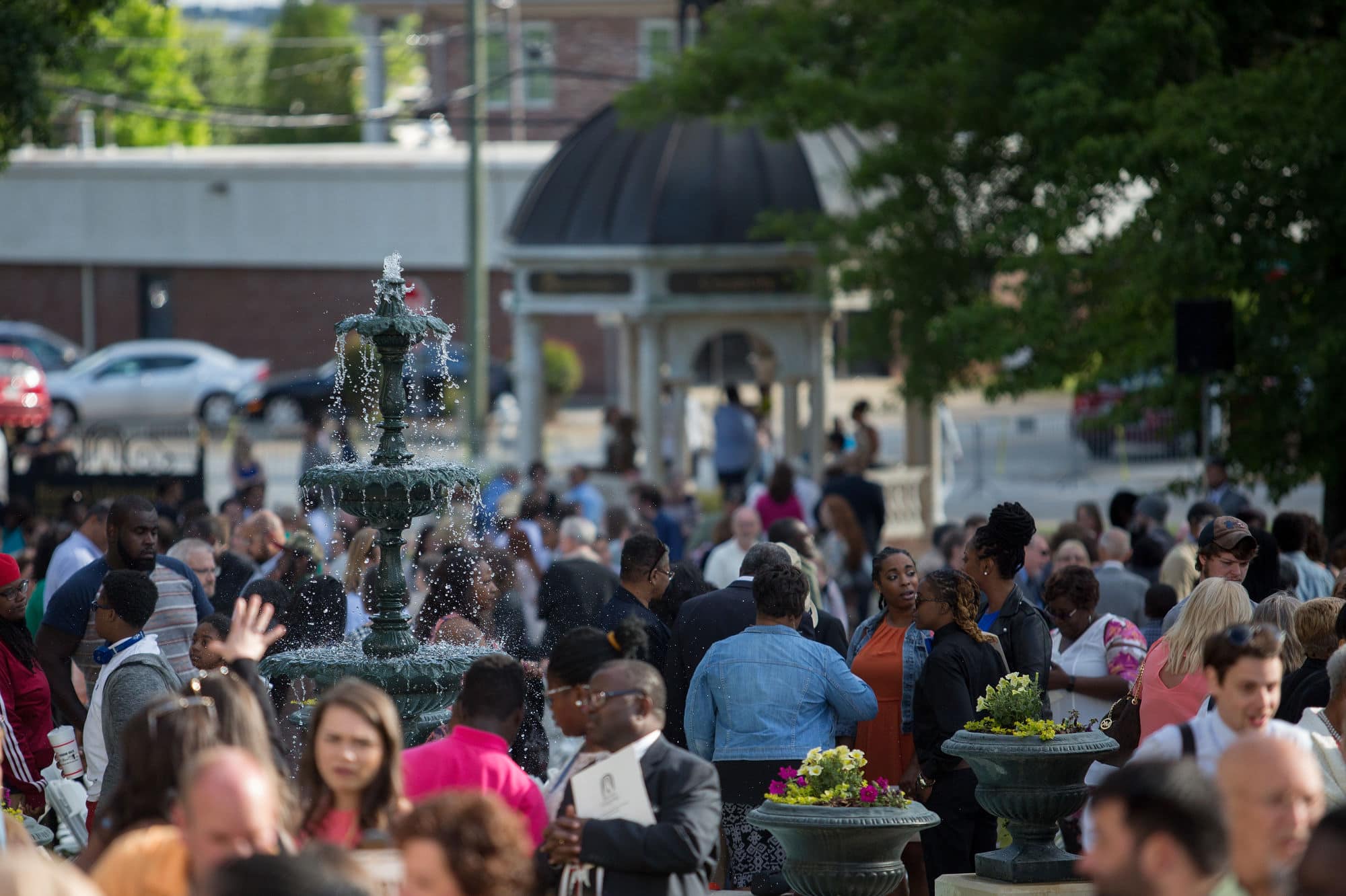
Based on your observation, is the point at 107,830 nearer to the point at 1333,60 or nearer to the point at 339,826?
the point at 339,826

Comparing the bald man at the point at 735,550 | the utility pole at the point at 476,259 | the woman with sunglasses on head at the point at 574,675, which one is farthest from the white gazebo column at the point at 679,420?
the woman with sunglasses on head at the point at 574,675

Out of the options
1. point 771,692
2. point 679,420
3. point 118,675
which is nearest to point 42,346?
point 679,420

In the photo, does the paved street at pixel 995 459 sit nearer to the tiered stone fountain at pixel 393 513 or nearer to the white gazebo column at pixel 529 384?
the white gazebo column at pixel 529 384

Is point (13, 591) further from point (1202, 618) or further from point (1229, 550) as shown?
point (1229, 550)

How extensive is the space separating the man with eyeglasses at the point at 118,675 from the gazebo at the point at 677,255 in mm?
13969

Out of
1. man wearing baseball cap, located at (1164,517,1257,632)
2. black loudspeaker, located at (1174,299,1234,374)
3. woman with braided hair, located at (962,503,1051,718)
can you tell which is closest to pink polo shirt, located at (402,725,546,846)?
woman with braided hair, located at (962,503,1051,718)

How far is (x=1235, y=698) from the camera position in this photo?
19.3 ft

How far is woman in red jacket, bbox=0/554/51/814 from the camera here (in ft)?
27.6

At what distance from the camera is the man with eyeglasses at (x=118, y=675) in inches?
292

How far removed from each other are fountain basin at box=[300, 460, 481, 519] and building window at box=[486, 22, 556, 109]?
40541 mm

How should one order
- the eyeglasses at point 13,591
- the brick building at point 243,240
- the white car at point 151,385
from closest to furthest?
the eyeglasses at point 13,591 < the white car at point 151,385 < the brick building at point 243,240

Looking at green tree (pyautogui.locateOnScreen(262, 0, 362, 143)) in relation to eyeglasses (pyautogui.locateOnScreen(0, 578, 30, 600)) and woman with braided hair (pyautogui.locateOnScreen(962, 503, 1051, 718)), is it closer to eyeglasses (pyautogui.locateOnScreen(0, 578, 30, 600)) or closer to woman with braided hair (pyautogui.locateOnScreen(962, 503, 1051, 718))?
eyeglasses (pyautogui.locateOnScreen(0, 578, 30, 600))

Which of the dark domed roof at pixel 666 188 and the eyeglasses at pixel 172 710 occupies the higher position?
the dark domed roof at pixel 666 188

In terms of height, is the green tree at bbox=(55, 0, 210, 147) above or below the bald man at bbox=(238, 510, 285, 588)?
above
